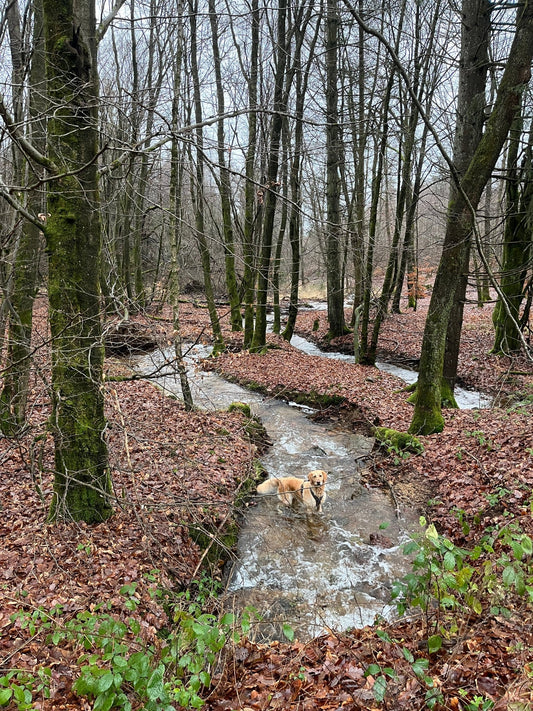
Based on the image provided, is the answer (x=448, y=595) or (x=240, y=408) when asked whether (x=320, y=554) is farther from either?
(x=240, y=408)

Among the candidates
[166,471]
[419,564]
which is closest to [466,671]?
[419,564]

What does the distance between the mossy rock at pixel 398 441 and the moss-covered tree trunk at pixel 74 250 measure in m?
5.34

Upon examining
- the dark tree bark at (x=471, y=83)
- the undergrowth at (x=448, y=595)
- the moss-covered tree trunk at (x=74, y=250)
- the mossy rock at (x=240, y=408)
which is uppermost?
the dark tree bark at (x=471, y=83)

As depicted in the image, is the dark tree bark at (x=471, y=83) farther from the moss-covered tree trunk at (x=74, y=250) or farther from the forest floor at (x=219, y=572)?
the moss-covered tree trunk at (x=74, y=250)

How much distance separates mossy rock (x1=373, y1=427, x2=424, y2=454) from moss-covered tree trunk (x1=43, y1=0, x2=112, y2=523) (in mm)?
5340

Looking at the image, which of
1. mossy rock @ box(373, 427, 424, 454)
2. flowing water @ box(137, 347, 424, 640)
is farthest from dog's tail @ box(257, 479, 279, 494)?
mossy rock @ box(373, 427, 424, 454)

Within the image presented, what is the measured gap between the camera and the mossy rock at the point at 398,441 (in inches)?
301

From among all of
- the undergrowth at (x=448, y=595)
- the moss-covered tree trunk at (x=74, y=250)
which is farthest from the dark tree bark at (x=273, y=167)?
the undergrowth at (x=448, y=595)

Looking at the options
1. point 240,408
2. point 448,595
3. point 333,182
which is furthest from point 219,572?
point 333,182

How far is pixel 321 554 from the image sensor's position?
568 centimetres

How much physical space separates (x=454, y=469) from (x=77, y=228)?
20.7 ft

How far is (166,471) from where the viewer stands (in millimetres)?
6219

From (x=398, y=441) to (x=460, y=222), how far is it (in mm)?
4024

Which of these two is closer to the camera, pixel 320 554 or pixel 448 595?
pixel 448 595
